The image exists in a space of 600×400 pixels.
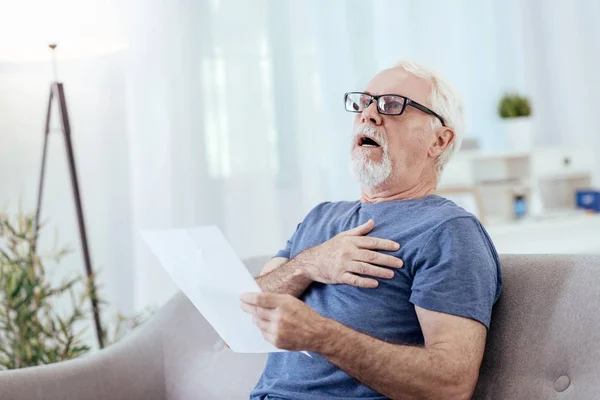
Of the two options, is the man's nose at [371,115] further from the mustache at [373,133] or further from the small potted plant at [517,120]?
the small potted plant at [517,120]

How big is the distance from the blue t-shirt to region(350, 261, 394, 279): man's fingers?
0.02m

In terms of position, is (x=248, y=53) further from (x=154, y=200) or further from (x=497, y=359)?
(x=497, y=359)

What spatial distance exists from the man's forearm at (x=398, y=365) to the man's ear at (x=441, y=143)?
499 mm

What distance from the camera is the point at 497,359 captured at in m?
1.50

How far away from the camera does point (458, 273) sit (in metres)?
1.45

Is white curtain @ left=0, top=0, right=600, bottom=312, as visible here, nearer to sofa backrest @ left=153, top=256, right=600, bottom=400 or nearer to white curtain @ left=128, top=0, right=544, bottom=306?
white curtain @ left=128, top=0, right=544, bottom=306

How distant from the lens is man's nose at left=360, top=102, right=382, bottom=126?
1.75 m

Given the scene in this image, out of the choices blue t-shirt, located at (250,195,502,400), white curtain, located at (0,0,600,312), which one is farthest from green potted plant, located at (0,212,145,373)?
blue t-shirt, located at (250,195,502,400)

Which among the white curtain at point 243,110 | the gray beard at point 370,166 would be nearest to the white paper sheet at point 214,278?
the gray beard at point 370,166

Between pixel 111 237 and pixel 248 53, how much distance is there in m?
0.88

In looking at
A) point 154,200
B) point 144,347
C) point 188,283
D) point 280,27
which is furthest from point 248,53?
point 188,283

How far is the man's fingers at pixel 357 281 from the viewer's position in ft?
5.07

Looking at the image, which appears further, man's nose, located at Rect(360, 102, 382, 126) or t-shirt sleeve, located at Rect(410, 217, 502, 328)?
man's nose, located at Rect(360, 102, 382, 126)

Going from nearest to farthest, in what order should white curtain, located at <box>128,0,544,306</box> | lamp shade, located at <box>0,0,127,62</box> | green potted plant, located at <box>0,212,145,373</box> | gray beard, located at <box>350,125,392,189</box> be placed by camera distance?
gray beard, located at <box>350,125,392,189</box>
lamp shade, located at <box>0,0,127,62</box>
green potted plant, located at <box>0,212,145,373</box>
white curtain, located at <box>128,0,544,306</box>
